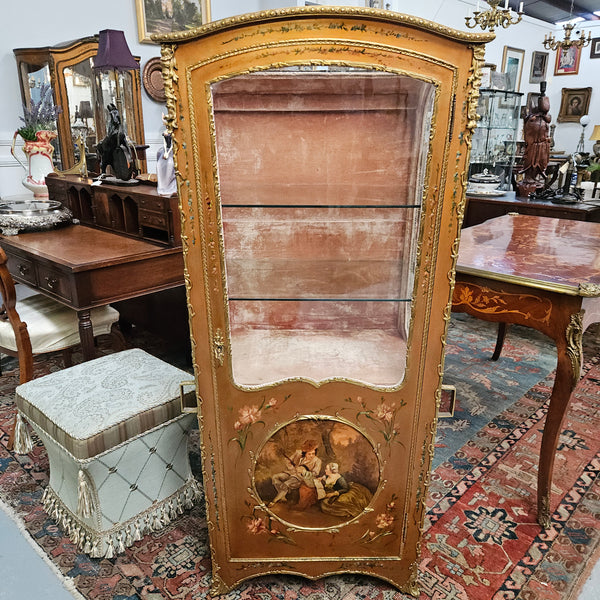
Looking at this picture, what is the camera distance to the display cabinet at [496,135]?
498 cm

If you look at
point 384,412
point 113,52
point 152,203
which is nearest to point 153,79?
point 113,52

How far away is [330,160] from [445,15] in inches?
273

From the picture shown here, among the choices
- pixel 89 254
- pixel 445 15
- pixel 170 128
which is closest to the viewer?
pixel 170 128

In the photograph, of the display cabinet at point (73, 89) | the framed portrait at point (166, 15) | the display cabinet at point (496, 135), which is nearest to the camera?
the display cabinet at point (73, 89)

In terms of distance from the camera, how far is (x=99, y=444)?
5.28 ft

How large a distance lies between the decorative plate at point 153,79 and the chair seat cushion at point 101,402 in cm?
381

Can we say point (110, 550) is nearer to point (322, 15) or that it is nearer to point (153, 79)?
point (322, 15)

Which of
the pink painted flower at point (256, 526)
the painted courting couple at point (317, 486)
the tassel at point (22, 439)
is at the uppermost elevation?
the painted courting couple at point (317, 486)

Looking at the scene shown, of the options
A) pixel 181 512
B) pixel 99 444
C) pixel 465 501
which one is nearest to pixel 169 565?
pixel 181 512

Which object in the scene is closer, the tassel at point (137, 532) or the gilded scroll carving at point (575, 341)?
the gilded scroll carving at point (575, 341)

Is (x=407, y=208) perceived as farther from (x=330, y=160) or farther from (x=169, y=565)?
(x=169, y=565)

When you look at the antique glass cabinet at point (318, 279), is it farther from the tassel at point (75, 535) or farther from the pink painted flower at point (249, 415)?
the tassel at point (75, 535)

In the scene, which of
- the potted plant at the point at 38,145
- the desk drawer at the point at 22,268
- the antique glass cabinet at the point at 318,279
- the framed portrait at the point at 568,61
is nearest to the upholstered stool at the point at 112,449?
the antique glass cabinet at the point at 318,279

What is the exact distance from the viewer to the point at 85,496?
1.64 meters
